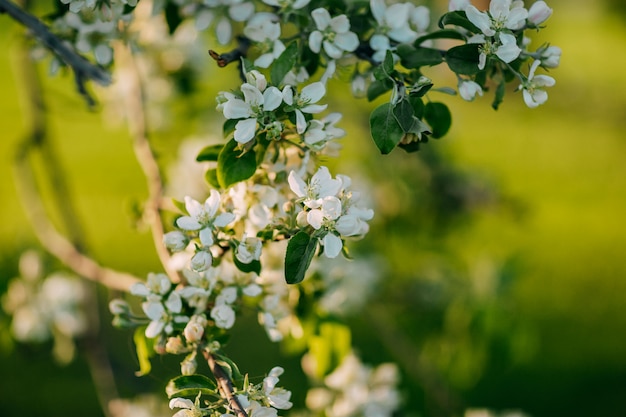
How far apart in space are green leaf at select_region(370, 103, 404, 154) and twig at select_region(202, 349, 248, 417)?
0.37 meters

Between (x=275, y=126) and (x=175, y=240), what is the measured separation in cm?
23

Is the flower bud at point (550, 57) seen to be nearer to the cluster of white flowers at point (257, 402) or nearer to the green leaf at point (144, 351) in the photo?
the cluster of white flowers at point (257, 402)

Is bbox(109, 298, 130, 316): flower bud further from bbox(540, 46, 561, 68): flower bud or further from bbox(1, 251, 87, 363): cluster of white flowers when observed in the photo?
bbox(1, 251, 87, 363): cluster of white flowers

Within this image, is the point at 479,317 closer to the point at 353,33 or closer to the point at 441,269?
the point at 441,269

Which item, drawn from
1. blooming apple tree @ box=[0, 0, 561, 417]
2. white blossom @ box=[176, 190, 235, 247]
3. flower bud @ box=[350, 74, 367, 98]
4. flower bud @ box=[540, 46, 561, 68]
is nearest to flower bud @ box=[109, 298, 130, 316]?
blooming apple tree @ box=[0, 0, 561, 417]

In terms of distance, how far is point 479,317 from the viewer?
6.59 ft

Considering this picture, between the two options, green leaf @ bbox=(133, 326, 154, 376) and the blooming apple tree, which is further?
green leaf @ bbox=(133, 326, 154, 376)

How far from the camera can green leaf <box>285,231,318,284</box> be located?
96 centimetres

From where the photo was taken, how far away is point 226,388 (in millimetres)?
984

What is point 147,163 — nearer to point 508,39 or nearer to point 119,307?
point 119,307

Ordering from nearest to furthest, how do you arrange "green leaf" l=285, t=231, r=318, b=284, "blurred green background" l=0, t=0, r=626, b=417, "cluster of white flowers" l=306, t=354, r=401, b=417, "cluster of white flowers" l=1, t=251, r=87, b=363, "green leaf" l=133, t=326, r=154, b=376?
"green leaf" l=285, t=231, r=318, b=284 < "green leaf" l=133, t=326, r=154, b=376 < "cluster of white flowers" l=306, t=354, r=401, b=417 < "cluster of white flowers" l=1, t=251, r=87, b=363 < "blurred green background" l=0, t=0, r=626, b=417

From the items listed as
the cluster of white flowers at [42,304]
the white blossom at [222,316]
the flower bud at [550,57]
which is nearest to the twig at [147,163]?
the white blossom at [222,316]

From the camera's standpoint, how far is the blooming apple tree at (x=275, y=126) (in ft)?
3.23

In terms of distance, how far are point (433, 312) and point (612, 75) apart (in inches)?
308
